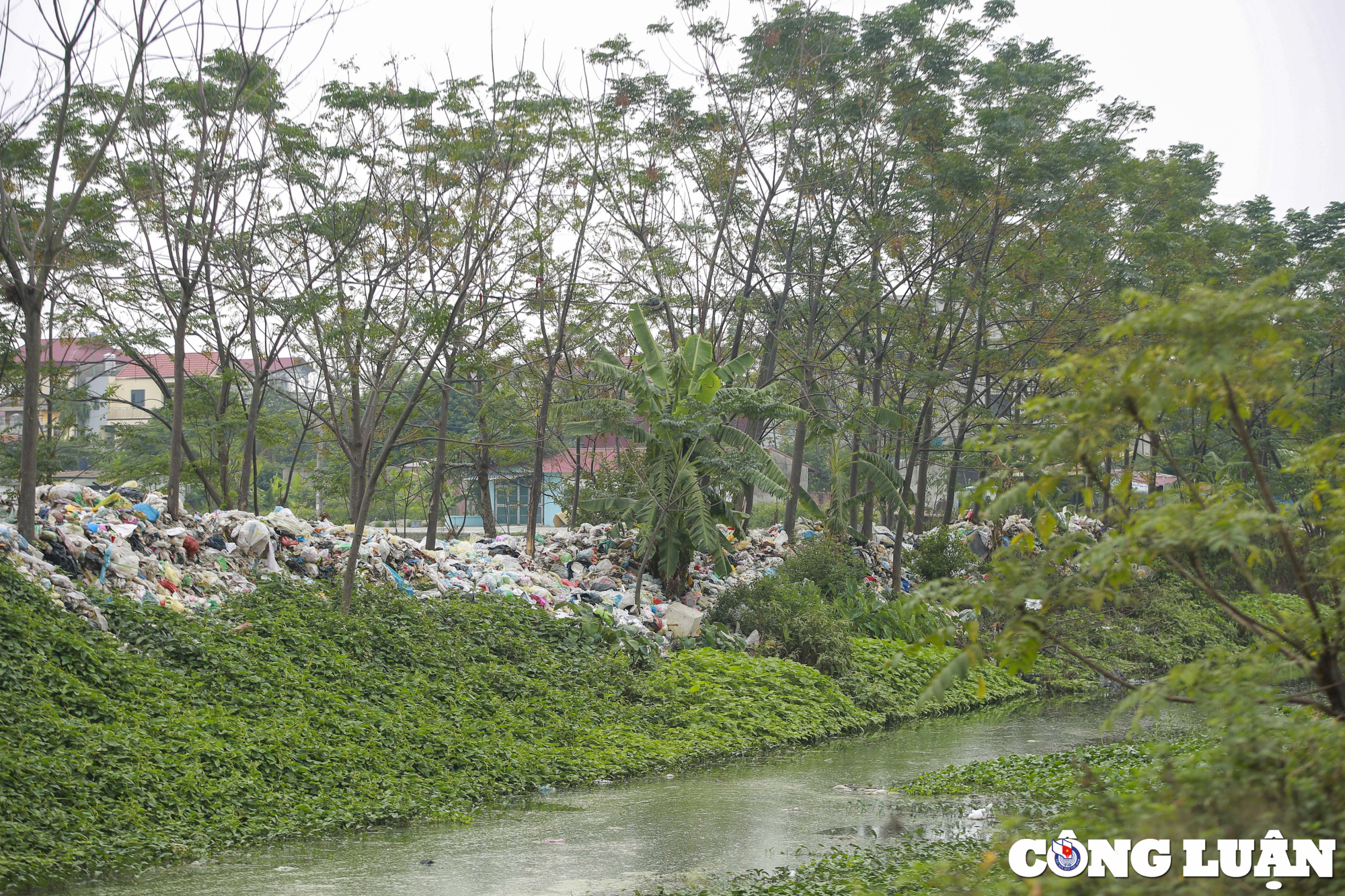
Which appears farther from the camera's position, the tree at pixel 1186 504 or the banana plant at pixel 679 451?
the banana plant at pixel 679 451

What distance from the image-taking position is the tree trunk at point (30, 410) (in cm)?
884

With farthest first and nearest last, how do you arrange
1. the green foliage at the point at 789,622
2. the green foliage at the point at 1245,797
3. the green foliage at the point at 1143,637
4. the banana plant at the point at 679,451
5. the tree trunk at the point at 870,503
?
the tree trunk at the point at 870,503, the green foliage at the point at 1143,637, the banana plant at the point at 679,451, the green foliage at the point at 789,622, the green foliage at the point at 1245,797

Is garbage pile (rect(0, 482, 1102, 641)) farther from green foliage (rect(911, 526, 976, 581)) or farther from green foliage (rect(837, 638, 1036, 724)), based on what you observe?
green foliage (rect(911, 526, 976, 581))

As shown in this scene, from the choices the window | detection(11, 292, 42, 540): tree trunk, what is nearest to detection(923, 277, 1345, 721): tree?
detection(11, 292, 42, 540): tree trunk

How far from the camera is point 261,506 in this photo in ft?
128

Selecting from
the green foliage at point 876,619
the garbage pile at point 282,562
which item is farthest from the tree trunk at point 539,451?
the green foliage at point 876,619

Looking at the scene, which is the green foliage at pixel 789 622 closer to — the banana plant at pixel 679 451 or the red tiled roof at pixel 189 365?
the banana plant at pixel 679 451

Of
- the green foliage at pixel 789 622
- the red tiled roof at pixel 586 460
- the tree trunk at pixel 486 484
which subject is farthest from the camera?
the tree trunk at pixel 486 484

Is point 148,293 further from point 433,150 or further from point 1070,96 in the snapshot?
point 1070,96

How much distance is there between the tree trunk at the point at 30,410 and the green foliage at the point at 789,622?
823cm

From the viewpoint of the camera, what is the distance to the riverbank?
19.8ft

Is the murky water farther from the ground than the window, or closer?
closer

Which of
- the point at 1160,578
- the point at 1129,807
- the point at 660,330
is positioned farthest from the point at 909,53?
the point at 1129,807

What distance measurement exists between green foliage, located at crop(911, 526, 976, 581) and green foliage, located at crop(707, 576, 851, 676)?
18.4ft
